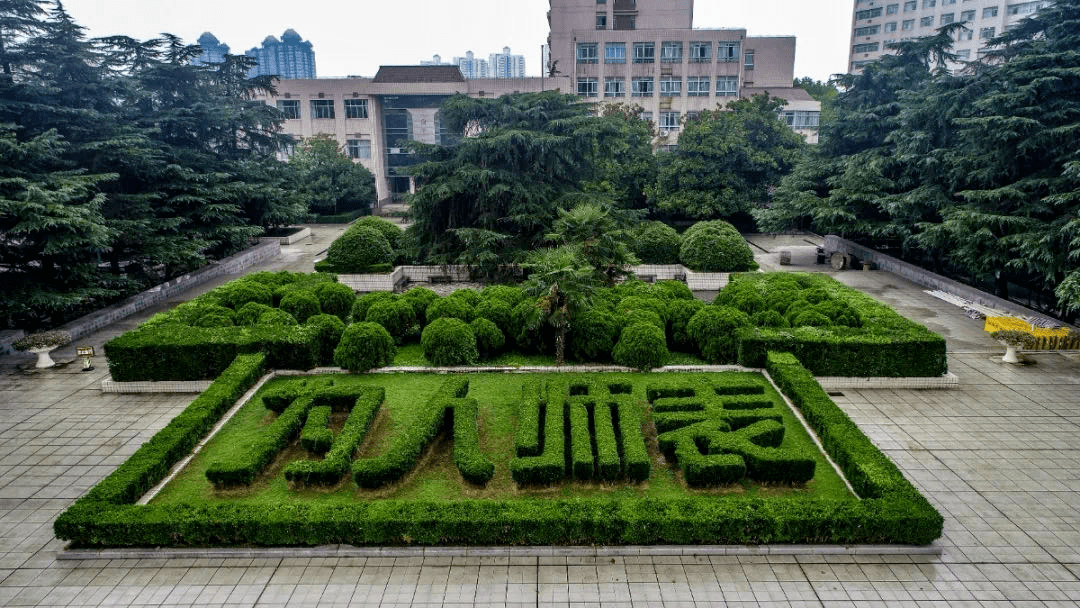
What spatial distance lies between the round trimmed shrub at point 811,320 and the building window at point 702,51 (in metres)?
40.1

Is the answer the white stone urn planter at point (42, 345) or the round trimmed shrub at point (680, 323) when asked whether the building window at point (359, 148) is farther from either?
the round trimmed shrub at point (680, 323)

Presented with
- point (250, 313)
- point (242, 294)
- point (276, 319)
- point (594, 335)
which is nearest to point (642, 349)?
point (594, 335)

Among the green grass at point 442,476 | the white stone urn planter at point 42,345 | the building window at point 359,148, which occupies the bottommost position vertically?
the green grass at point 442,476

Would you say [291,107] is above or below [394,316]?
above

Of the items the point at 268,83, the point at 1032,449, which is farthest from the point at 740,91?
the point at 1032,449

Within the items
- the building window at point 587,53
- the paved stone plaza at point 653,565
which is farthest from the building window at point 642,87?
the paved stone plaza at point 653,565

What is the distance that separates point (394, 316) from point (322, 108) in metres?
40.4

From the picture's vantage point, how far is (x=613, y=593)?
8367mm

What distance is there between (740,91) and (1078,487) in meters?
46.5

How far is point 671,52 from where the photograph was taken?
5156 centimetres

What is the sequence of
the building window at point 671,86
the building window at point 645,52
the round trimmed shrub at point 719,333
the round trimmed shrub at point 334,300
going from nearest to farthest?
the round trimmed shrub at point 719,333
the round trimmed shrub at point 334,300
the building window at point 645,52
the building window at point 671,86

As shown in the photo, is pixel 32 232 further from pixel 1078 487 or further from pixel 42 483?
pixel 1078 487

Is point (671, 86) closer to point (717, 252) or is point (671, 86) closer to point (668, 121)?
point (668, 121)

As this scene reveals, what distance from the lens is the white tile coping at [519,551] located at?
29.9 feet
